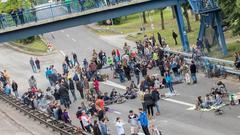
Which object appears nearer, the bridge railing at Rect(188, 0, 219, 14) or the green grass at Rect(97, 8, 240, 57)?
the bridge railing at Rect(188, 0, 219, 14)

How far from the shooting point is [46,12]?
134 ft

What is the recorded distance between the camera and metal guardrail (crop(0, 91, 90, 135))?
88.7ft

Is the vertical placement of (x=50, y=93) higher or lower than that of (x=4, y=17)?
lower

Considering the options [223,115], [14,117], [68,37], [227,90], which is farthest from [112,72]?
[68,37]

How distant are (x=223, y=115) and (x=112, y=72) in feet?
59.2

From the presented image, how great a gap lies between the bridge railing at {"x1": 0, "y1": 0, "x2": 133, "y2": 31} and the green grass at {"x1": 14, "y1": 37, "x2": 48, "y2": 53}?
22.6 meters

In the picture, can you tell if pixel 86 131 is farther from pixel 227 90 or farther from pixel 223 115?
pixel 227 90

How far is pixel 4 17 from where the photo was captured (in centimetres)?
3931

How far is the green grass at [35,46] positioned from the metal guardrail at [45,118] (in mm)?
23987

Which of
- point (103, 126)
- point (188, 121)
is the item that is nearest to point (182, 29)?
point (188, 121)

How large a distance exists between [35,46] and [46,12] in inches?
1069

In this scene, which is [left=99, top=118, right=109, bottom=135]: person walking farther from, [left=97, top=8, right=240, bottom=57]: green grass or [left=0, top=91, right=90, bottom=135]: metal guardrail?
[left=97, top=8, right=240, bottom=57]: green grass

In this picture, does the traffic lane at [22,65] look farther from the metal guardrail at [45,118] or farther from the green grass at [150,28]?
the green grass at [150,28]

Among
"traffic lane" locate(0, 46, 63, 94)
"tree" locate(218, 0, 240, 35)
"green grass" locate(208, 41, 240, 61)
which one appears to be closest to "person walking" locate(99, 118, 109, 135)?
"tree" locate(218, 0, 240, 35)
